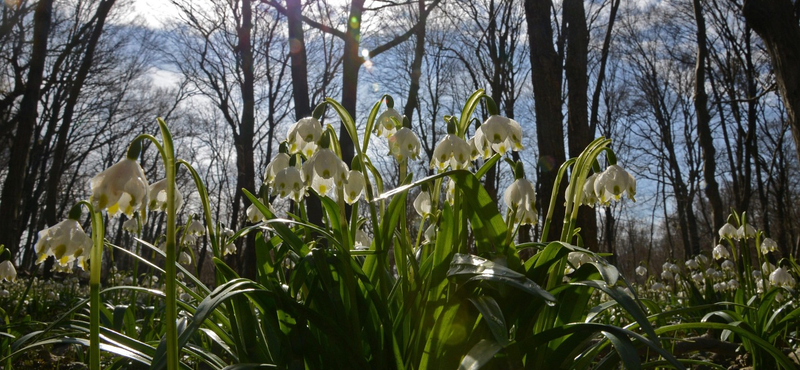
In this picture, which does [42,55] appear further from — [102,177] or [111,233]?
[111,233]

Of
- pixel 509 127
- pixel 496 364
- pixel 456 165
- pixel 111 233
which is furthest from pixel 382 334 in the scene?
pixel 111 233

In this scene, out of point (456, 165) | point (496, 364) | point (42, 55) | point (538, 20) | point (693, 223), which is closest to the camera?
point (496, 364)

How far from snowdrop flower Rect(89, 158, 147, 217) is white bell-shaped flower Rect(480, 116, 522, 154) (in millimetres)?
1150

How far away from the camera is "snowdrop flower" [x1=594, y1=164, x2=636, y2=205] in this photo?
181cm

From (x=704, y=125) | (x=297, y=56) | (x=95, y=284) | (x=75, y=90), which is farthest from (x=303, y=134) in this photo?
(x=704, y=125)

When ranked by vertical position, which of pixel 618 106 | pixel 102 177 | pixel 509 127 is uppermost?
pixel 618 106

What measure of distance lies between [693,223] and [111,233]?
3240 cm

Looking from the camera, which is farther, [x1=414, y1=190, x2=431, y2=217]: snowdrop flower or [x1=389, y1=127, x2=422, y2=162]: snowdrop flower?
[x1=414, y1=190, x2=431, y2=217]: snowdrop flower

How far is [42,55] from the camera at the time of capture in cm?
735

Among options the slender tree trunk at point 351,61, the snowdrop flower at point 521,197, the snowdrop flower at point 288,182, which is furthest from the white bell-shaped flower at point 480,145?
the slender tree trunk at point 351,61

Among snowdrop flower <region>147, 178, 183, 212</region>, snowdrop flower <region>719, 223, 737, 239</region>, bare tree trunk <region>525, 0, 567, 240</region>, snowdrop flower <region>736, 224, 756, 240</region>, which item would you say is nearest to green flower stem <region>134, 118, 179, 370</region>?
snowdrop flower <region>147, 178, 183, 212</region>

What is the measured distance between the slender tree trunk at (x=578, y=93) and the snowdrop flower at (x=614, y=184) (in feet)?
10.2

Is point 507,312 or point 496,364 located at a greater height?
point 507,312

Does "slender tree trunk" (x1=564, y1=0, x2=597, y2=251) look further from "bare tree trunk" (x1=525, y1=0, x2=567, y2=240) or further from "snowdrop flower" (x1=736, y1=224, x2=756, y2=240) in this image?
"snowdrop flower" (x1=736, y1=224, x2=756, y2=240)
